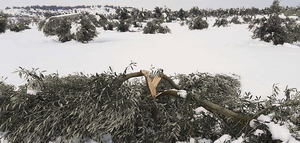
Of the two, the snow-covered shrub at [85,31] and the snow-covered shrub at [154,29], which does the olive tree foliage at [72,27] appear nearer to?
the snow-covered shrub at [85,31]

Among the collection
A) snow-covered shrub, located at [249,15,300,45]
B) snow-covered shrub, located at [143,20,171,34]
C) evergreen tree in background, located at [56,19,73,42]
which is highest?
snow-covered shrub, located at [249,15,300,45]

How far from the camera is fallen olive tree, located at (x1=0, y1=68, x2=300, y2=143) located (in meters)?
2.38

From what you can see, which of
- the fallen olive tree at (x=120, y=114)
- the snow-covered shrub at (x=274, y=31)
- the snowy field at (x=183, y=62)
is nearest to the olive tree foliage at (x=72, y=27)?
the snowy field at (x=183, y=62)

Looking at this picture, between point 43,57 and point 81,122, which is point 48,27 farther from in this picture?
point 81,122

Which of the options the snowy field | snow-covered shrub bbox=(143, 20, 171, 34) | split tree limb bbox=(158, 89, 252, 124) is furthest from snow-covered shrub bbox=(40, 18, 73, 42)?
split tree limb bbox=(158, 89, 252, 124)

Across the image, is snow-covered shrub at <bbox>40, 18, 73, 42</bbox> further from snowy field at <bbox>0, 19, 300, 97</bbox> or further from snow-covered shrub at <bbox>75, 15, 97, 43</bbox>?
snowy field at <bbox>0, 19, 300, 97</bbox>

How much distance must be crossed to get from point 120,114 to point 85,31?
966 cm

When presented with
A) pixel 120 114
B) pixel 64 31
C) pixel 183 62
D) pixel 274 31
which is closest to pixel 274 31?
pixel 274 31

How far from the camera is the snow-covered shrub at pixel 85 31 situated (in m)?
11.5

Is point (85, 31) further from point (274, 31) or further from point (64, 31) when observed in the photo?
point (274, 31)

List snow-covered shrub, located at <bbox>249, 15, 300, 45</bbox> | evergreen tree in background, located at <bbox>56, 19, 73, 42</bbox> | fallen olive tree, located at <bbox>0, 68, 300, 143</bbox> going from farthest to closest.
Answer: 1. evergreen tree in background, located at <bbox>56, 19, 73, 42</bbox>
2. snow-covered shrub, located at <bbox>249, 15, 300, 45</bbox>
3. fallen olive tree, located at <bbox>0, 68, 300, 143</bbox>

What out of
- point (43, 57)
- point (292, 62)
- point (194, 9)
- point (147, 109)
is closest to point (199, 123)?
point (147, 109)

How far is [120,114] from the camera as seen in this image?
2.42 m

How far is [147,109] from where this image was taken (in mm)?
2566
